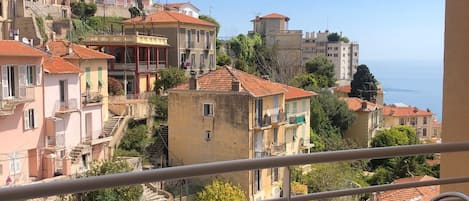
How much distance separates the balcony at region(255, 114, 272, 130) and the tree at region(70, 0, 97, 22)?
15.2 m

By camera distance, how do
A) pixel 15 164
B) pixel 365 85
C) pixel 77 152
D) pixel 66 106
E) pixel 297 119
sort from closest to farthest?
1. pixel 15 164
2. pixel 66 106
3. pixel 77 152
4. pixel 297 119
5. pixel 365 85

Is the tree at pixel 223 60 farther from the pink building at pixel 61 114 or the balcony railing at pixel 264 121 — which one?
the pink building at pixel 61 114

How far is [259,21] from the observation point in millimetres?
39750

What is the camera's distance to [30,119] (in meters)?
14.1

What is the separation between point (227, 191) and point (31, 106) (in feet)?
19.1

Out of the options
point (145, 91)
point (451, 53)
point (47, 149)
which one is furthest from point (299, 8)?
point (451, 53)

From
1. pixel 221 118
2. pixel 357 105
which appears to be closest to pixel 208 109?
pixel 221 118

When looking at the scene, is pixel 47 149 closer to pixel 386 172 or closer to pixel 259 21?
pixel 386 172

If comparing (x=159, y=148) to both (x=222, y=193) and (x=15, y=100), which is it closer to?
(x=15, y=100)

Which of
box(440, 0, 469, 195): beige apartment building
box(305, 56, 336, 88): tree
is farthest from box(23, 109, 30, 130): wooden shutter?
box(305, 56, 336, 88): tree

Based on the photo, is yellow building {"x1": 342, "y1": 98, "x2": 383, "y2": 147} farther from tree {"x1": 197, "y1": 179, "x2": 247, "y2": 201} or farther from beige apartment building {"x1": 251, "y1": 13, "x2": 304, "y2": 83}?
tree {"x1": 197, "y1": 179, "x2": 247, "y2": 201}

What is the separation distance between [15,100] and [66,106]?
2.05m

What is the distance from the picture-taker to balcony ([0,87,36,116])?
12891 millimetres

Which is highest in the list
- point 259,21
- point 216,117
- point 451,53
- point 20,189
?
point 259,21
